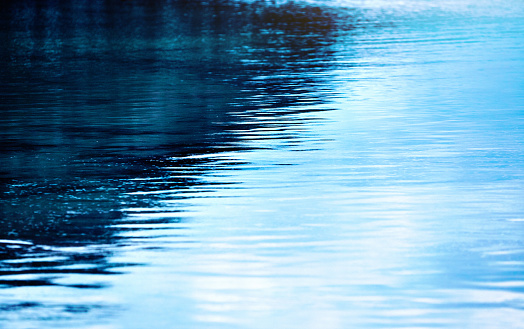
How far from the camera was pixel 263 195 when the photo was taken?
2.87 meters

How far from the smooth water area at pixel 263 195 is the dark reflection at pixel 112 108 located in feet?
0.05

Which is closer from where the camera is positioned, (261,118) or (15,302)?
(15,302)

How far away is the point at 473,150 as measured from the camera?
11.6ft

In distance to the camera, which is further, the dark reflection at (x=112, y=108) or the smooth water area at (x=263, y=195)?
the dark reflection at (x=112, y=108)

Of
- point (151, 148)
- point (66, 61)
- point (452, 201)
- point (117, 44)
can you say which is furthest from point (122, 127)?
point (117, 44)

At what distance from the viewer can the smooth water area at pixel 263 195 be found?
6.56 feet

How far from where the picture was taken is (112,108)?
15.9 feet

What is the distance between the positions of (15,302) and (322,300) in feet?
2.25

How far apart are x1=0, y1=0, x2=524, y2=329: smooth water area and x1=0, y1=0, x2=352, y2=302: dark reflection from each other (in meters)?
0.01

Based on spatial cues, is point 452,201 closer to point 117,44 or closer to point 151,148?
point 151,148

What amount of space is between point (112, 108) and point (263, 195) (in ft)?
7.10

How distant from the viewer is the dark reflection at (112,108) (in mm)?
2568

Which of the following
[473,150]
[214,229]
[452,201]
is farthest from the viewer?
[473,150]

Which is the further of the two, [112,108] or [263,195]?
[112,108]
